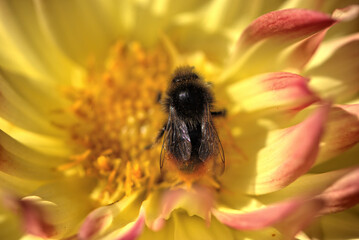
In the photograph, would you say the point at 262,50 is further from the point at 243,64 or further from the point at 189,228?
the point at 189,228

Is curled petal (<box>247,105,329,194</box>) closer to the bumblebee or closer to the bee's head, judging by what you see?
the bumblebee

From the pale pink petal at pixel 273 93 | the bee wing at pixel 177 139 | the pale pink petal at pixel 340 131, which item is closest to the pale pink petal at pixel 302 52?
the pale pink petal at pixel 273 93

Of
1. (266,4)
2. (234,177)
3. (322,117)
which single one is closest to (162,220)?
(234,177)

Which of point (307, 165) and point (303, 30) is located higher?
point (303, 30)

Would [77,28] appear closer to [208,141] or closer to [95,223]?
[208,141]

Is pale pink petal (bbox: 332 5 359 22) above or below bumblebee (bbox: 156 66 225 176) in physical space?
above

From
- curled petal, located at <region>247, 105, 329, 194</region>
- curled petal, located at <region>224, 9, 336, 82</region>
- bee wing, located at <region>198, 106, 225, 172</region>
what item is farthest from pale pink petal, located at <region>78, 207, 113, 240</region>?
curled petal, located at <region>224, 9, 336, 82</region>
